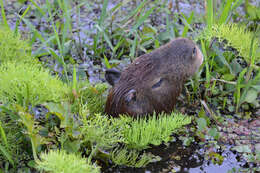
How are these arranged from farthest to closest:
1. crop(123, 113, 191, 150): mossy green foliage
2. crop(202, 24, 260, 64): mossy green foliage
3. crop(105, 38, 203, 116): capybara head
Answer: crop(202, 24, 260, 64): mossy green foliage → crop(105, 38, 203, 116): capybara head → crop(123, 113, 191, 150): mossy green foliage

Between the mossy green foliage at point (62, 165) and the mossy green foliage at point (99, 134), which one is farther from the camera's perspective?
the mossy green foliage at point (99, 134)

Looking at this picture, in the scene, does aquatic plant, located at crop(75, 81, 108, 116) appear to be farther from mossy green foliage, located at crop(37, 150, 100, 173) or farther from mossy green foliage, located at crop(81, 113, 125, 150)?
mossy green foliage, located at crop(37, 150, 100, 173)

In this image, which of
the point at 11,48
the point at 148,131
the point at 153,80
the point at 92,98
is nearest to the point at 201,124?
the point at 153,80

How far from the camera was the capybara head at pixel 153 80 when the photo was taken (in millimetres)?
2982

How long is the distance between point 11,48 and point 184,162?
1.78m

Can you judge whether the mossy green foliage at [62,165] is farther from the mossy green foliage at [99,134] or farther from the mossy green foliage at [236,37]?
the mossy green foliage at [236,37]

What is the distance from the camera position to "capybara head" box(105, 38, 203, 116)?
2.98m

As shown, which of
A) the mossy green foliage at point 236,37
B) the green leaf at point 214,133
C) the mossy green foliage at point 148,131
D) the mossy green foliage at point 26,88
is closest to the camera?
the mossy green foliage at point 26,88

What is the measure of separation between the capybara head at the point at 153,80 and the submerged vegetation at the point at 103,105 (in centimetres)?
12

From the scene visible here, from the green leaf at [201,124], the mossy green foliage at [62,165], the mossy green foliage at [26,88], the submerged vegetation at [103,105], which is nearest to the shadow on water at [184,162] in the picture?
the submerged vegetation at [103,105]

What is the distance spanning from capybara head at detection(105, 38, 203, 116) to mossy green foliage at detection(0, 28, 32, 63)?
824 millimetres

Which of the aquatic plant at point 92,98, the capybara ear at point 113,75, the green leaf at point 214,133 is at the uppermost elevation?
the capybara ear at point 113,75

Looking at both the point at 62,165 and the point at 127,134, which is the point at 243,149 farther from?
the point at 62,165

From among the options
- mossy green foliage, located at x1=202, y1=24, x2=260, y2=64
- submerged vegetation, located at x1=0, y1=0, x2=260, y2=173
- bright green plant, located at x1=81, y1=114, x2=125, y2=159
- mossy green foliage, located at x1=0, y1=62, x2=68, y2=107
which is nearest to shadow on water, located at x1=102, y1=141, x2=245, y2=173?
submerged vegetation, located at x1=0, y1=0, x2=260, y2=173
